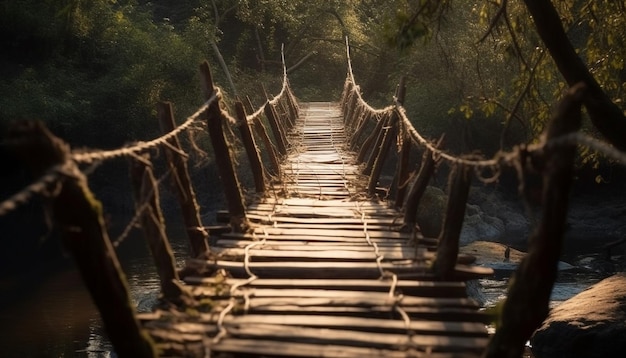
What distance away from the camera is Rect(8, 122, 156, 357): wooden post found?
2.99 m

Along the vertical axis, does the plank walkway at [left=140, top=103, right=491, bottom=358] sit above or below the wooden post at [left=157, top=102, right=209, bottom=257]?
below

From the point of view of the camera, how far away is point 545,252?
333 cm

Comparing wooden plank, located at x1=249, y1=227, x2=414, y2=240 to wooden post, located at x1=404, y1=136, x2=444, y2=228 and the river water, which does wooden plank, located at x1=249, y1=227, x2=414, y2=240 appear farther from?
the river water

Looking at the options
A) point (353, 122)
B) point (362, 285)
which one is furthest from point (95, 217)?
point (353, 122)

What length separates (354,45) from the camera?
29312 mm

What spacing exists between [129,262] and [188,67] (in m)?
8.66

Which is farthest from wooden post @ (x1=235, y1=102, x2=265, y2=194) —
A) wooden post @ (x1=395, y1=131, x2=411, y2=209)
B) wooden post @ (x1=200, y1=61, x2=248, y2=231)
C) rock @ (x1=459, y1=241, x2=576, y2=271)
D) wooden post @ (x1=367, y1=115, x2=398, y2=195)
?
rock @ (x1=459, y1=241, x2=576, y2=271)

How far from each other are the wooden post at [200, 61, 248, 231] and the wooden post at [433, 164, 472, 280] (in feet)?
6.63

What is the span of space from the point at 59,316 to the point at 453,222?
33.1ft

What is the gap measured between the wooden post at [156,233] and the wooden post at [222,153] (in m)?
Result: 2.01

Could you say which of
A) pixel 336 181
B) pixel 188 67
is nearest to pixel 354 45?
pixel 188 67

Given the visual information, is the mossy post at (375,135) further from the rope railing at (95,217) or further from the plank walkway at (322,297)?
the rope railing at (95,217)

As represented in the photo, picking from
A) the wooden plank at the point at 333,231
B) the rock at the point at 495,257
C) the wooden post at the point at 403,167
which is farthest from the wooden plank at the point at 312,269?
the rock at the point at 495,257

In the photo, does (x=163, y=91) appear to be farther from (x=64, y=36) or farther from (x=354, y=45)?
(x=354, y=45)
